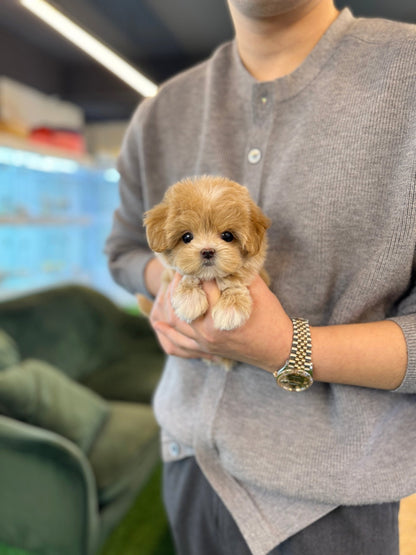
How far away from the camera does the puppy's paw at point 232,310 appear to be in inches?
33.2

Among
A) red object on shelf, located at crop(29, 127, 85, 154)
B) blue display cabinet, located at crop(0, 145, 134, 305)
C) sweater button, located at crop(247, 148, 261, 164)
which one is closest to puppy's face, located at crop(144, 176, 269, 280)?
sweater button, located at crop(247, 148, 261, 164)

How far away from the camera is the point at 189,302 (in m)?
0.89

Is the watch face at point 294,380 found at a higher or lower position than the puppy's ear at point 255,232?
lower

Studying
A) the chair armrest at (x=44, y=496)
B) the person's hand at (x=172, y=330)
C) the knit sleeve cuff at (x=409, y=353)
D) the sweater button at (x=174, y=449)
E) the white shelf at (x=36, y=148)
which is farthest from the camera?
the white shelf at (x=36, y=148)

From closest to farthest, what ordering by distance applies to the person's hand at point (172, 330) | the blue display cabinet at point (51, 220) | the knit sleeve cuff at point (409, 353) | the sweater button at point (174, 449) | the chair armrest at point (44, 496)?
the knit sleeve cuff at point (409, 353)
the person's hand at point (172, 330)
the sweater button at point (174, 449)
the chair armrest at point (44, 496)
the blue display cabinet at point (51, 220)

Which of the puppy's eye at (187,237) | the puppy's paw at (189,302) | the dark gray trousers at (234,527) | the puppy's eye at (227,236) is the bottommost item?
the dark gray trousers at (234,527)

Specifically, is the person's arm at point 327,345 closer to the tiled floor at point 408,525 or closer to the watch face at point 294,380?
the watch face at point 294,380

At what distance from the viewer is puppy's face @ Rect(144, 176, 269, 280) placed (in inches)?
34.0

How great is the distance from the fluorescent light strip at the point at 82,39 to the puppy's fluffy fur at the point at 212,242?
301 centimetres

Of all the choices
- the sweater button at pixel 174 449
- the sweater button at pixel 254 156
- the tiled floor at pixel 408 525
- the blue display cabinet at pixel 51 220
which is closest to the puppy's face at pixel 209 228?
the sweater button at pixel 254 156

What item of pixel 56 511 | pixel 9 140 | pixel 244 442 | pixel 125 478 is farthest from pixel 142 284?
pixel 9 140

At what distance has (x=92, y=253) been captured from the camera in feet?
25.9

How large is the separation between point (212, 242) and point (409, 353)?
45cm

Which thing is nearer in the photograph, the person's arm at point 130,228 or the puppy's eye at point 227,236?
the puppy's eye at point 227,236
